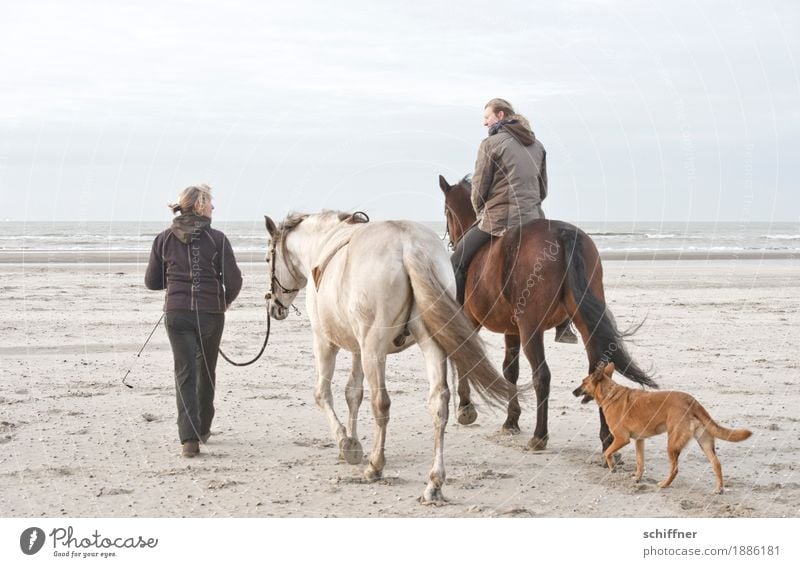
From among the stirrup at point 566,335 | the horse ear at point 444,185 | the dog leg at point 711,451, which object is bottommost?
the dog leg at point 711,451

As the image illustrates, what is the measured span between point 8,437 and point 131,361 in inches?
162

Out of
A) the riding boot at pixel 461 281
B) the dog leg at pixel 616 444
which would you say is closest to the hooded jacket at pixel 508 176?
the riding boot at pixel 461 281

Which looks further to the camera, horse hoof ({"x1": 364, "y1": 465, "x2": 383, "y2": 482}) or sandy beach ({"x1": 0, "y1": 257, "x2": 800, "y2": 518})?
horse hoof ({"x1": 364, "y1": 465, "x2": 383, "y2": 482})

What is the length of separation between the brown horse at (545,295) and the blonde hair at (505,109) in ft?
3.61

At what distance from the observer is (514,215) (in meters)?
8.53

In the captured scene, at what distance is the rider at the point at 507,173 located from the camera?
8453 millimetres

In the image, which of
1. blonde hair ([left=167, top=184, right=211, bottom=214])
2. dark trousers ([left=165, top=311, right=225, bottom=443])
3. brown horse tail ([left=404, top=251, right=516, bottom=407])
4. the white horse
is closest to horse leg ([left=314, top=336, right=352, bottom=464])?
the white horse

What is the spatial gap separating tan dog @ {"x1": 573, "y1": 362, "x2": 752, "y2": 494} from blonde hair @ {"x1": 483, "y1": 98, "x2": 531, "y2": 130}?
105 inches

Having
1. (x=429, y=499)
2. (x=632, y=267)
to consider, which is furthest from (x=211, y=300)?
(x=632, y=267)

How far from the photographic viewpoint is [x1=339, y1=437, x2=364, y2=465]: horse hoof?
24.2ft

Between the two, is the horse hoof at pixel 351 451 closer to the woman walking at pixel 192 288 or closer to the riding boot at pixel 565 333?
the woman walking at pixel 192 288

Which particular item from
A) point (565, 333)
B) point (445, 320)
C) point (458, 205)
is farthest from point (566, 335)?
point (445, 320)

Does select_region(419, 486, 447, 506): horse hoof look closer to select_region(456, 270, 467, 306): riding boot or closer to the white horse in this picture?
the white horse

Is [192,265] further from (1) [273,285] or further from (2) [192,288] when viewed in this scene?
(1) [273,285]
